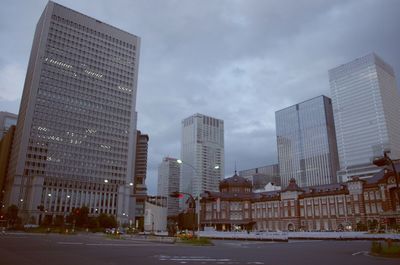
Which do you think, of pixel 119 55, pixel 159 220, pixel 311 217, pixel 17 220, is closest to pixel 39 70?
pixel 119 55

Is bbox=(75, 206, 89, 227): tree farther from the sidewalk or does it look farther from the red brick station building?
the sidewalk

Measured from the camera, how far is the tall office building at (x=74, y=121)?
133000mm

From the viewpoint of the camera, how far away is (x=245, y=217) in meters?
120

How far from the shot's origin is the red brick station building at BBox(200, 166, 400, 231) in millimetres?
86062

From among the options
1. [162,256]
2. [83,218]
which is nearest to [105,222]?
[83,218]

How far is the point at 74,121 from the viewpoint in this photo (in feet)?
477

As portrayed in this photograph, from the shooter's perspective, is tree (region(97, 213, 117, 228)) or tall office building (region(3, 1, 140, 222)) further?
tall office building (region(3, 1, 140, 222))

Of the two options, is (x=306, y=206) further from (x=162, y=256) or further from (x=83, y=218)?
(x=162, y=256)

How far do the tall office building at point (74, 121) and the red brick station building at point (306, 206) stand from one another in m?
49.2

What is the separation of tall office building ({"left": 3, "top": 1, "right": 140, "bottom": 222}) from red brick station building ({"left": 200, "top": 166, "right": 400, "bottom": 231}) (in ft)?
161

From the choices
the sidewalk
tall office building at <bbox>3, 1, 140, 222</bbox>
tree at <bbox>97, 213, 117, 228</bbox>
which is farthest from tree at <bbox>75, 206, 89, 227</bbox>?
the sidewalk

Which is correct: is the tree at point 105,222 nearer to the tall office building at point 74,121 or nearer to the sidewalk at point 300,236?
the tall office building at point 74,121

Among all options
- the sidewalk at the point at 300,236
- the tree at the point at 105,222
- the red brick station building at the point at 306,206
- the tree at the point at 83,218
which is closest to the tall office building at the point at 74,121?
the tree at the point at 83,218

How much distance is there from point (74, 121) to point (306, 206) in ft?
327
